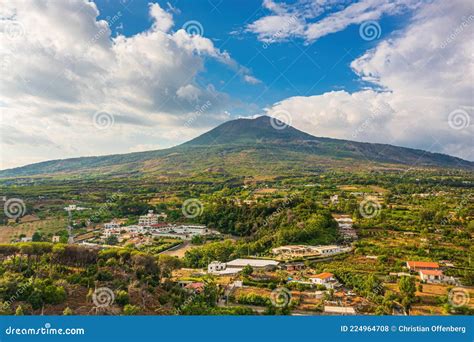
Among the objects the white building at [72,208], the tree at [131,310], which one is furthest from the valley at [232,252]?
the white building at [72,208]

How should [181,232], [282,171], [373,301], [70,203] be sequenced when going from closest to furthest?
[373,301] < [181,232] < [70,203] < [282,171]

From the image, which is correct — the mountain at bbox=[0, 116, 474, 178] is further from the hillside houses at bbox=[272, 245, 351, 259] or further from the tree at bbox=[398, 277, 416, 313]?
the tree at bbox=[398, 277, 416, 313]

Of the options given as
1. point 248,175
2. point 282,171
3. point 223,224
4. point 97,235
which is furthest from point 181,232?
point 282,171

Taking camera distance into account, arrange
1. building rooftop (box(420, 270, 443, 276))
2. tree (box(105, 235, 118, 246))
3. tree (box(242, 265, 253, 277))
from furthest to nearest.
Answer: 1. tree (box(105, 235, 118, 246))
2. tree (box(242, 265, 253, 277))
3. building rooftop (box(420, 270, 443, 276))

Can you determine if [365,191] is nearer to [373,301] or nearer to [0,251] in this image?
[373,301]

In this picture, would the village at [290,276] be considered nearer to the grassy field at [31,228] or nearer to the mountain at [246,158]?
the grassy field at [31,228]

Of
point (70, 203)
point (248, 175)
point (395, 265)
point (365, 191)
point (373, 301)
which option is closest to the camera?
point (373, 301)

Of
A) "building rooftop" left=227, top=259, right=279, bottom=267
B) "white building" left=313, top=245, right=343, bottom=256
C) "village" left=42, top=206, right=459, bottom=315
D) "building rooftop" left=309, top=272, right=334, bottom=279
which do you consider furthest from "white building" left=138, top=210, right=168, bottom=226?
"building rooftop" left=309, top=272, right=334, bottom=279

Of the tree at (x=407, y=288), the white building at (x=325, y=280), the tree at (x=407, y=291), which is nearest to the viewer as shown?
the tree at (x=407, y=291)

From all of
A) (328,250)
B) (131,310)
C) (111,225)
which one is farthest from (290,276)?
(111,225)
